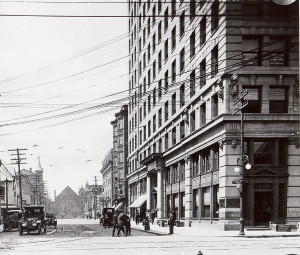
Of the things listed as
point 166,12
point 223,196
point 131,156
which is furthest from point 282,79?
point 131,156

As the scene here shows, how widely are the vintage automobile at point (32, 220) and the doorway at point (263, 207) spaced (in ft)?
52.5

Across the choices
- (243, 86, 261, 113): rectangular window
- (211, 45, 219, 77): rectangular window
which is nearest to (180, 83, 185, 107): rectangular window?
(211, 45, 219, 77): rectangular window

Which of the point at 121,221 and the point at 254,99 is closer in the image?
the point at 121,221

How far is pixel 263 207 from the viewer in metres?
31.0

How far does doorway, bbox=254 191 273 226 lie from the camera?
3081 cm

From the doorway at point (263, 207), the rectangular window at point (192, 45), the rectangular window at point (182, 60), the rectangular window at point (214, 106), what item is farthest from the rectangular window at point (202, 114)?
the doorway at point (263, 207)

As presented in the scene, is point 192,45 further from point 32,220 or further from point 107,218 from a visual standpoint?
point 107,218

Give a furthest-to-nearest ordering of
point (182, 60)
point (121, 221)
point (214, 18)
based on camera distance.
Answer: point (182, 60)
point (214, 18)
point (121, 221)

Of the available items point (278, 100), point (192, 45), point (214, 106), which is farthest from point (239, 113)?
point (192, 45)

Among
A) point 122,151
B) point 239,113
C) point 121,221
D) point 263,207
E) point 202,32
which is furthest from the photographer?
point 122,151

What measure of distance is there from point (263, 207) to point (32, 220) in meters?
17.1

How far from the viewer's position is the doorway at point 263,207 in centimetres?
3081

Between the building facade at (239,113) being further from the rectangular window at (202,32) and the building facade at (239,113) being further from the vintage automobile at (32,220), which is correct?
the vintage automobile at (32,220)

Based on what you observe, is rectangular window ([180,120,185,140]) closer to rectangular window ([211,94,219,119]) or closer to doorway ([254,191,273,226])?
rectangular window ([211,94,219,119])
